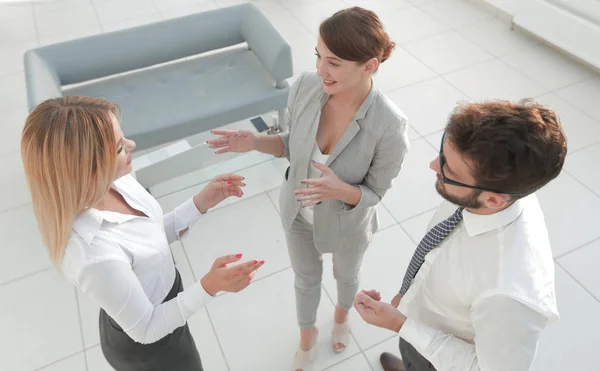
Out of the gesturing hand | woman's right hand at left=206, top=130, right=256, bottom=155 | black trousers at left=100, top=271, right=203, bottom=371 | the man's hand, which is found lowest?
black trousers at left=100, top=271, right=203, bottom=371

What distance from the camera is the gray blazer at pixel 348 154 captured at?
165cm

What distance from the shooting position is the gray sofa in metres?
3.09

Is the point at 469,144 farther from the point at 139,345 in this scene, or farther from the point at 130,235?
the point at 139,345

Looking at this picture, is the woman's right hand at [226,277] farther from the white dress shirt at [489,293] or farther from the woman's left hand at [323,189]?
the white dress shirt at [489,293]

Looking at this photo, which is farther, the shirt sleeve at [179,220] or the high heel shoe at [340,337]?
the high heel shoe at [340,337]

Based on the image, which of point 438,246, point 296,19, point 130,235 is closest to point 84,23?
point 296,19

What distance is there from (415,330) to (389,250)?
152 centimetres

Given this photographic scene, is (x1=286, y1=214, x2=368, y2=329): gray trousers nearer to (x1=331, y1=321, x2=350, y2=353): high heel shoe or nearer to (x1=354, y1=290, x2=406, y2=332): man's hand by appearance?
(x1=331, y1=321, x2=350, y2=353): high heel shoe

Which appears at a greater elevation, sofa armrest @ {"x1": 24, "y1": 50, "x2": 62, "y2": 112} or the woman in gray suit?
the woman in gray suit

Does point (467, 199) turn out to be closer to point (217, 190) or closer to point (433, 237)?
point (433, 237)

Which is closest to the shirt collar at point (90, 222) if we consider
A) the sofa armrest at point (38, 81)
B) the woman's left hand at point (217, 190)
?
the woman's left hand at point (217, 190)

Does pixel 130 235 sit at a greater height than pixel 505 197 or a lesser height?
lesser

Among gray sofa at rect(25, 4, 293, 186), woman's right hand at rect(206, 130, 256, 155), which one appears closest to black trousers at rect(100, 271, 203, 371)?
woman's right hand at rect(206, 130, 256, 155)

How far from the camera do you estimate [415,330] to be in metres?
1.40
